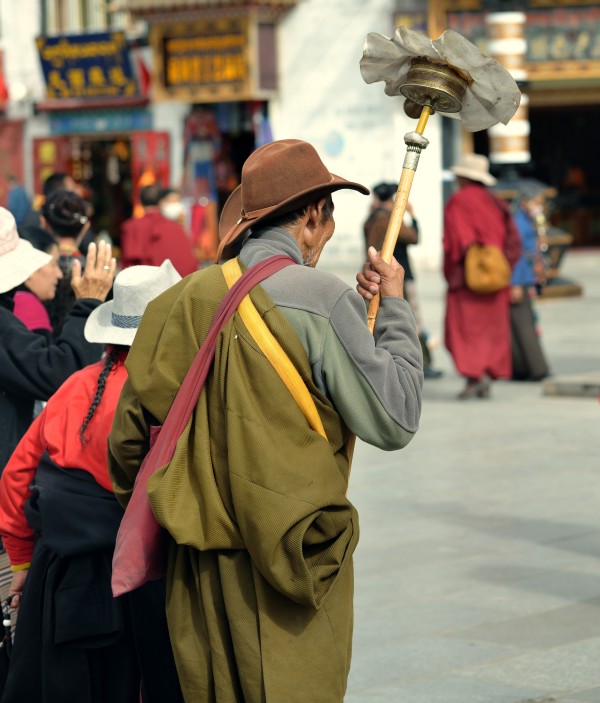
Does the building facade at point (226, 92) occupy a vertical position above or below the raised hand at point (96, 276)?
below

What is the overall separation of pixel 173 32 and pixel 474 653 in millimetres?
22090

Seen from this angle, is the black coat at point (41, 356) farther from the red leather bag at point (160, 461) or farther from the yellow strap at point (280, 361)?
the yellow strap at point (280, 361)

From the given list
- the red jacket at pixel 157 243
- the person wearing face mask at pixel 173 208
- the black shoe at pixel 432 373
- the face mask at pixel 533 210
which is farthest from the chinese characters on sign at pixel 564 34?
the red jacket at pixel 157 243

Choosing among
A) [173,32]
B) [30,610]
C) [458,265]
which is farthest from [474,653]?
[173,32]

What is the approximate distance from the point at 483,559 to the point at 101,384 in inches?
118

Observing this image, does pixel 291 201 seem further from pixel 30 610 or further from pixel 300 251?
pixel 30 610

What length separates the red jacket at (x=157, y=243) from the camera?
11.6 m

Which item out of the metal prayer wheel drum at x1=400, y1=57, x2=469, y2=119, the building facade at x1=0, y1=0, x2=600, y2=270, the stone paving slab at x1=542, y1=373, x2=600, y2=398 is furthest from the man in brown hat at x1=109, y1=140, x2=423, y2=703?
the building facade at x1=0, y1=0, x2=600, y2=270

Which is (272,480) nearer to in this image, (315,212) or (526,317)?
(315,212)

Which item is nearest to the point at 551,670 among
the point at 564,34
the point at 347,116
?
the point at 564,34

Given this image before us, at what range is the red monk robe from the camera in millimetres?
10891

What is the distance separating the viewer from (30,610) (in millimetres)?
3922

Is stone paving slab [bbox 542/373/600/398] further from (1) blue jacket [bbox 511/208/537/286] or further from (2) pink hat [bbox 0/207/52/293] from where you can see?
(2) pink hat [bbox 0/207/52/293]

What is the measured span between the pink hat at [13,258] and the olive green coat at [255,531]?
1770mm
